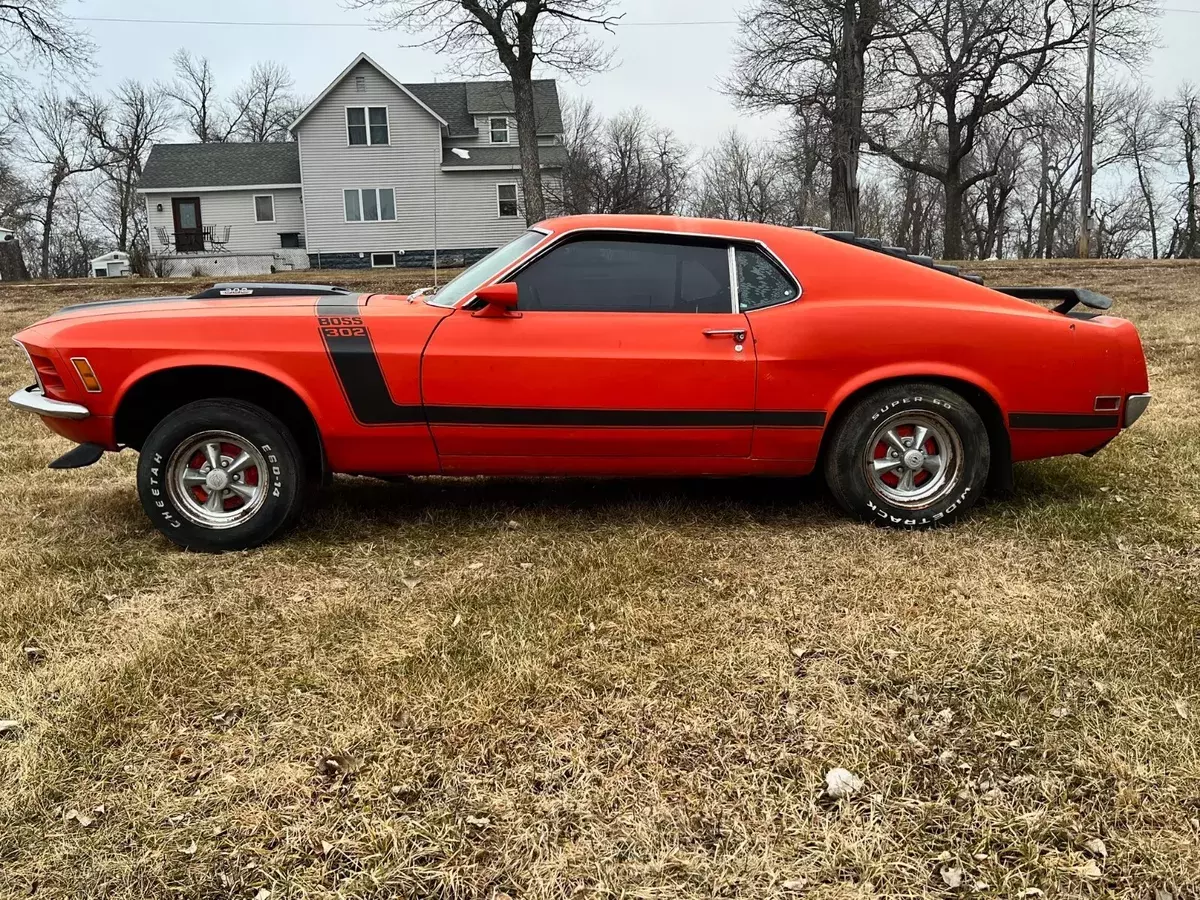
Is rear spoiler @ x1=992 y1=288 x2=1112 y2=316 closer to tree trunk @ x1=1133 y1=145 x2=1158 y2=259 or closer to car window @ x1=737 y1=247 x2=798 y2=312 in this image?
car window @ x1=737 y1=247 x2=798 y2=312

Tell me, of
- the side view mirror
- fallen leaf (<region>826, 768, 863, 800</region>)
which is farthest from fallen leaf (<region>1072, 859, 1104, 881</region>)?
the side view mirror

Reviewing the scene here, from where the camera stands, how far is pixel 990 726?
2.57 meters

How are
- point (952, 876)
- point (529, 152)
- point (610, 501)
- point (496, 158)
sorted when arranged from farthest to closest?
1. point (496, 158)
2. point (529, 152)
3. point (610, 501)
4. point (952, 876)

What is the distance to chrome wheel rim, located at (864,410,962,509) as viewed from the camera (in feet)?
13.6

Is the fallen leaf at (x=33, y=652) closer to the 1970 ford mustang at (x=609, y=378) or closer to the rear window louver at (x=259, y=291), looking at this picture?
the 1970 ford mustang at (x=609, y=378)

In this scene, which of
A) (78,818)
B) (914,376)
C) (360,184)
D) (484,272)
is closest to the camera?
(78,818)

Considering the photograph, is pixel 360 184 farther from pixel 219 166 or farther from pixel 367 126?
pixel 219 166

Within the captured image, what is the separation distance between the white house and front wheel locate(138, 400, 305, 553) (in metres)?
26.2

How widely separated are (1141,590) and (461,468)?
9.60 ft

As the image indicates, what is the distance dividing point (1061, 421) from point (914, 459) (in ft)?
2.33

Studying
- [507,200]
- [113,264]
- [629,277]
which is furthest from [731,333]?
[113,264]

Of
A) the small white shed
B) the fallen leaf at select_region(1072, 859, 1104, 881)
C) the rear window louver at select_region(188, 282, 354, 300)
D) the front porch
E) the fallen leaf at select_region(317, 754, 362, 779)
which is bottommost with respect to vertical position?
the fallen leaf at select_region(1072, 859, 1104, 881)

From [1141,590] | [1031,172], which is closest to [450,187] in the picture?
[1141,590]

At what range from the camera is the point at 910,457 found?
4.15 meters
